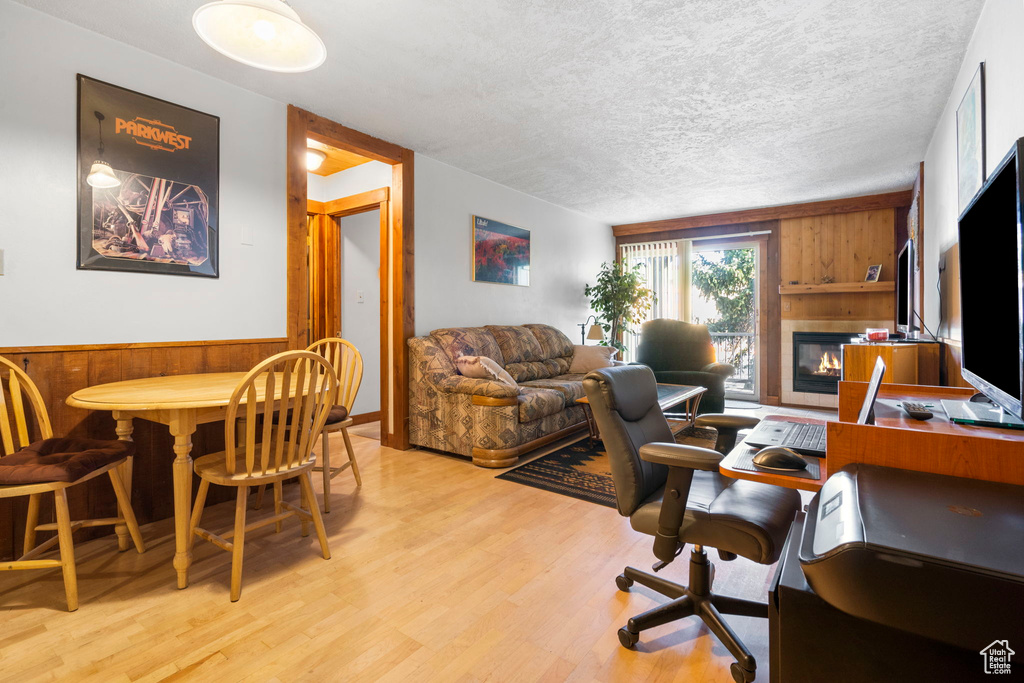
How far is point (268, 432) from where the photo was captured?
1.92m

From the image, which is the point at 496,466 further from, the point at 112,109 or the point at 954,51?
the point at 954,51

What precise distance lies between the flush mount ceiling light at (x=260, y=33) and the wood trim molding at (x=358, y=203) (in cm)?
220

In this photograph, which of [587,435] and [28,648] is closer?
[28,648]

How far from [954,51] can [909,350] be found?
168cm

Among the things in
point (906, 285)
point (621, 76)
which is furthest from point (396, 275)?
point (906, 285)

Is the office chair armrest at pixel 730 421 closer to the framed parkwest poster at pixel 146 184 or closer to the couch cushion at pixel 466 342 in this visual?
the couch cushion at pixel 466 342

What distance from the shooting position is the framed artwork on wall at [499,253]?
4859 mm

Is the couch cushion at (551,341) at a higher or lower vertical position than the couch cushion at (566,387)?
higher

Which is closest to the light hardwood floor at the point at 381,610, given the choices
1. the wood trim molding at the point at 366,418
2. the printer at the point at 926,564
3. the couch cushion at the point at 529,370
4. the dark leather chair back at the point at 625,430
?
the dark leather chair back at the point at 625,430

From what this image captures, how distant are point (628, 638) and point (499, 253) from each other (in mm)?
4075

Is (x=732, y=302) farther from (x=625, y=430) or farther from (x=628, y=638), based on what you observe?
(x=628, y=638)

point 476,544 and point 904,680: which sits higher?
→ point 904,680

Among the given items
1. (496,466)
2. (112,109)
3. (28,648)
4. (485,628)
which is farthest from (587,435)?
(112,109)

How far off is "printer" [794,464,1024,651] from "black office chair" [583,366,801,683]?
58 cm
